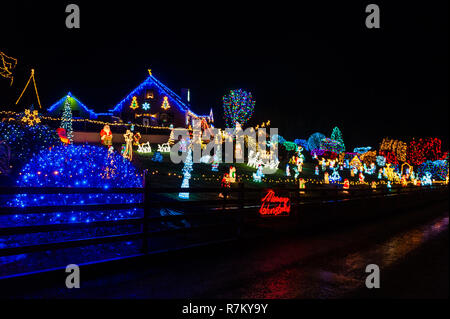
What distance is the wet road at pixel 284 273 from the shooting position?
5.21 m

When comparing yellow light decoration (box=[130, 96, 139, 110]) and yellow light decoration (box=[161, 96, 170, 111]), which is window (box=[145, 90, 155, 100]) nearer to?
yellow light decoration (box=[130, 96, 139, 110])

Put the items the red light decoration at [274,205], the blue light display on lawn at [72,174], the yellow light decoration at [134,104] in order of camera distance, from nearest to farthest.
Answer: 1. the blue light display on lawn at [72,174]
2. the red light decoration at [274,205]
3. the yellow light decoration at [134,104]

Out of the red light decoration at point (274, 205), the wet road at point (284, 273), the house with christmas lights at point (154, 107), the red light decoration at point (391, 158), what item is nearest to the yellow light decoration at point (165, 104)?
the house with christmas lights at point (154, 107)

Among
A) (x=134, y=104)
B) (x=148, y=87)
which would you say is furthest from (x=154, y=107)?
(x=148, y=87)

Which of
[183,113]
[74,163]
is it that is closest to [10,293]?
[74,163]

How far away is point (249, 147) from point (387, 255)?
2597 cm

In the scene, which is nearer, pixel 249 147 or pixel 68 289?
pixel 68 289

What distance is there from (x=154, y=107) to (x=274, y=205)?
3247 cm

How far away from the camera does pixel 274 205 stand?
11.1m

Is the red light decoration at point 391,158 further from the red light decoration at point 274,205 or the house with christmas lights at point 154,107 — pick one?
the red light decoration at point 274,205

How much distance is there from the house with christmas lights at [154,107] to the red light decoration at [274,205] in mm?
30266

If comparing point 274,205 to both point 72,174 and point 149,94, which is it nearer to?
point 72,174

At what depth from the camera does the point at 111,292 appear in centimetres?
498
